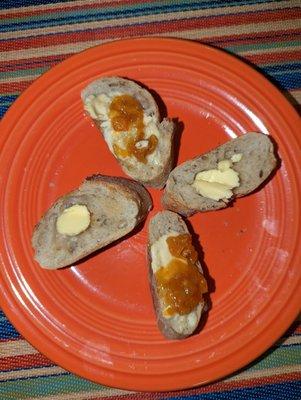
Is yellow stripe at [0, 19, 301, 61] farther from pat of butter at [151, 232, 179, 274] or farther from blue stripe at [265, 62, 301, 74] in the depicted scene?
pat of butter at [151, 232, 179, 274]

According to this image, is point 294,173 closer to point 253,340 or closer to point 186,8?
point 253,340

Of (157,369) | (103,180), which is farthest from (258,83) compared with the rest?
(157,369)

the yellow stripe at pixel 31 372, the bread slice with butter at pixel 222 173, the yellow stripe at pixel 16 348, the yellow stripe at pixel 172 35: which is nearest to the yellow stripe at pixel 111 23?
the yellow stripe at pixel 172 35

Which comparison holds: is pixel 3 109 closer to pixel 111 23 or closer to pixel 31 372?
pixel 111 23

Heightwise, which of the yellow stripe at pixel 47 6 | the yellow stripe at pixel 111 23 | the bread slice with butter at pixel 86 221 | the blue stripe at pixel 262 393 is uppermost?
the yellow stripe at pixel 47 6

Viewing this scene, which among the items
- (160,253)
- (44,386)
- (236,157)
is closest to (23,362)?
(44,386)

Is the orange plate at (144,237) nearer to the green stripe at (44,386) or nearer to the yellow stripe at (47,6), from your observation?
the green stripe at (44,386)

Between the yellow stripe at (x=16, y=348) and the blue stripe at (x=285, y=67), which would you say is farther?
the blue stripe at (x=285, y=67)
